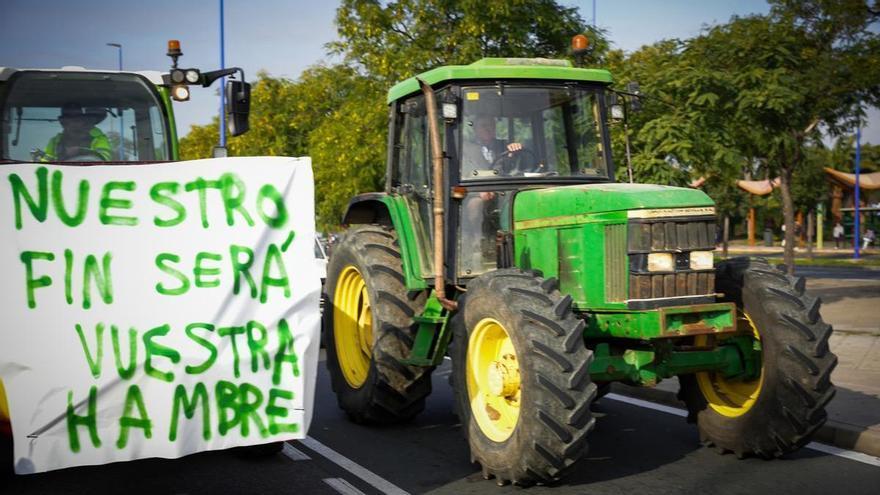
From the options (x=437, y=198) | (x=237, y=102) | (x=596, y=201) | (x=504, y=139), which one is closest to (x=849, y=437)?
(x=596, y=201)

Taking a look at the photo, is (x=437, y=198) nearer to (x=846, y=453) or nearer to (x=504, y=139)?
(x=504, y=139)

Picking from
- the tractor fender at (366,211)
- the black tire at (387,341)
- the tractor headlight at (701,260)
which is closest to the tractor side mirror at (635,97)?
the tractor headlight at (701,260)

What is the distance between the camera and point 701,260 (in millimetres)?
6508

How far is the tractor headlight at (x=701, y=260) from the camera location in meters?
6.49

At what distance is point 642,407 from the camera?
8883 millimetres

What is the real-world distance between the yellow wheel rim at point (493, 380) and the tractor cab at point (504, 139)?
101 centimetres

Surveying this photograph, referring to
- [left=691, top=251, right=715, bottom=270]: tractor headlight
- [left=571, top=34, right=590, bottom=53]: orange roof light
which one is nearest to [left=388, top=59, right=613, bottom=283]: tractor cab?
[left=571, top=34, right=590, bottom=53]: orange roof light

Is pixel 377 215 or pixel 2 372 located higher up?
pixel 377 215

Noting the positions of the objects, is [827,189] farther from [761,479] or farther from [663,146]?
[761,479]

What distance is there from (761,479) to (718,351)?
35.0 inches

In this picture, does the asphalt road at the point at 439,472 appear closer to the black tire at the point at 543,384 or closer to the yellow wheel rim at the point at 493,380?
the black tire at the point at 543,384

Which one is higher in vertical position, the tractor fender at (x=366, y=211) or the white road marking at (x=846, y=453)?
the tractor fender at (x=366, y=211)

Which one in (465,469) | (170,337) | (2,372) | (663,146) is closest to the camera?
(2,372)

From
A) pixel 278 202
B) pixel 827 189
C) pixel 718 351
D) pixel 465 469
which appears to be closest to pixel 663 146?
pixel 718 351
